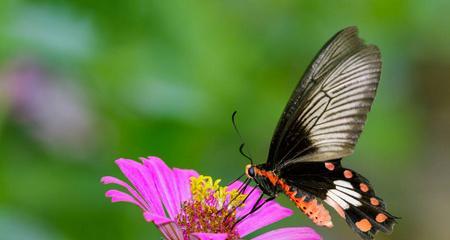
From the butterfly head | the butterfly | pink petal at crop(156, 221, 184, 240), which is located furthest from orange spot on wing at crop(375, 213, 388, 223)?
pink petal at crop(156, 221, 184, 240)

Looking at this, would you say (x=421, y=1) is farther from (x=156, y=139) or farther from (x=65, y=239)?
(x=65, y=239)

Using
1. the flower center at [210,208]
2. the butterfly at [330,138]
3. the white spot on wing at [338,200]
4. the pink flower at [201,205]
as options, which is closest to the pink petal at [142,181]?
the pink flower at [201,205]

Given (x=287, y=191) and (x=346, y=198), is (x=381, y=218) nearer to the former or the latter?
(x=346, y=198)

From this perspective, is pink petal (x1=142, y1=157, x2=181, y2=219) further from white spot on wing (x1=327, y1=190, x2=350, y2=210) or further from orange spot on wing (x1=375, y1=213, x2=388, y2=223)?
orange spot on wing (x1=375, y1=213, x2=388, y2=223)

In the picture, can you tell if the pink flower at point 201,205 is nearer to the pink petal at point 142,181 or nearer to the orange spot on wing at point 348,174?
the pink petal at point 142,181

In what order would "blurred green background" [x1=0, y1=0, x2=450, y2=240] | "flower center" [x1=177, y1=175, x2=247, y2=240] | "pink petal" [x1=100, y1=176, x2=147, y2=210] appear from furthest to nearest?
"blurred green background" [x1=0, y1=0, x2=450, y2=240] → "flower center" [x1=177, y1=175, x2=247, y2=240] → "pink petal" [x1=100, y1=176, x2=147, y2=210]

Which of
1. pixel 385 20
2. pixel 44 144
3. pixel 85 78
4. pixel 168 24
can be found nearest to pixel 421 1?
pixel 385 20
